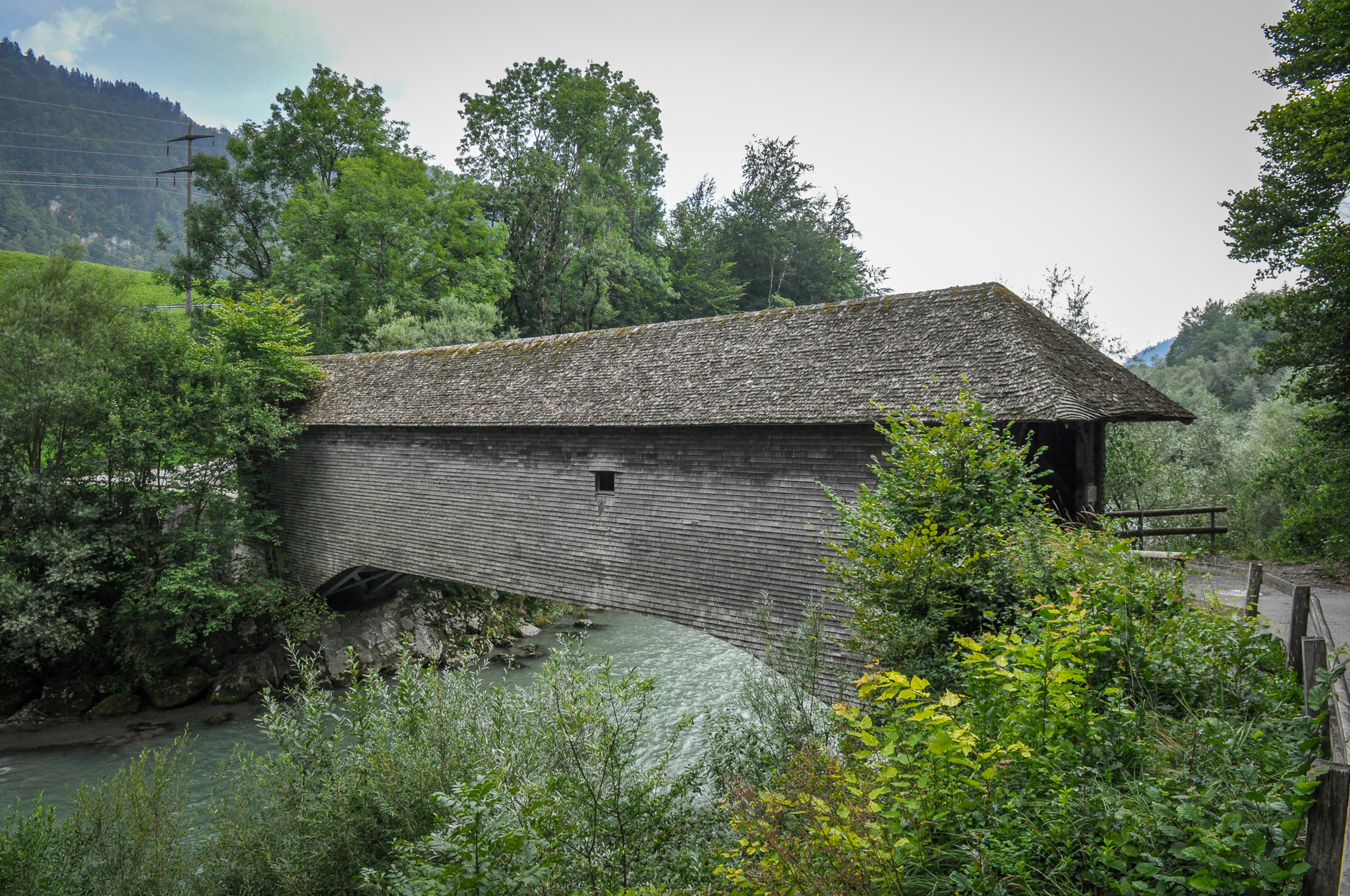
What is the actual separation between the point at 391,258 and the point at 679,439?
14.5 meters

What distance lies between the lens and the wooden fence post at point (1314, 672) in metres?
2.11

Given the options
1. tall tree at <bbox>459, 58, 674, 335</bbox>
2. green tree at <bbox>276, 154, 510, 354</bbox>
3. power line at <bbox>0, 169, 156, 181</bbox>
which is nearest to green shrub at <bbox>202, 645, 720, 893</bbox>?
green tree at <bbox>276, 154, 510, 354</bbox>

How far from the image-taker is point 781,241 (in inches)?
984

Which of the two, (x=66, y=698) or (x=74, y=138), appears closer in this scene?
(x=66, y=698)

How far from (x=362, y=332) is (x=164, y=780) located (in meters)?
15.7

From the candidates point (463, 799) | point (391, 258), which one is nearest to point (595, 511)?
point (463, 799)

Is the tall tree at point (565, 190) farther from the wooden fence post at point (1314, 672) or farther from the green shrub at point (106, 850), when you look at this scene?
the wooden fence post at point (1314, 672)

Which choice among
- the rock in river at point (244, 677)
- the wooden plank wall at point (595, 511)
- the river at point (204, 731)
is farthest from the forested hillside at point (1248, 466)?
the rock in river at point (244, 677)

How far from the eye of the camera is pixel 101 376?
10516 mm

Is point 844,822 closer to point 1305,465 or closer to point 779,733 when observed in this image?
point 779,733

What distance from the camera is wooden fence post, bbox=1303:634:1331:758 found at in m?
2.11

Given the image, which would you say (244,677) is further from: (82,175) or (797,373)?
(82,175)

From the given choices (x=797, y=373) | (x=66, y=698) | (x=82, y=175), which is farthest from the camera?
(x=82, y=175)

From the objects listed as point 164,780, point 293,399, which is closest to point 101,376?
point 293,399
